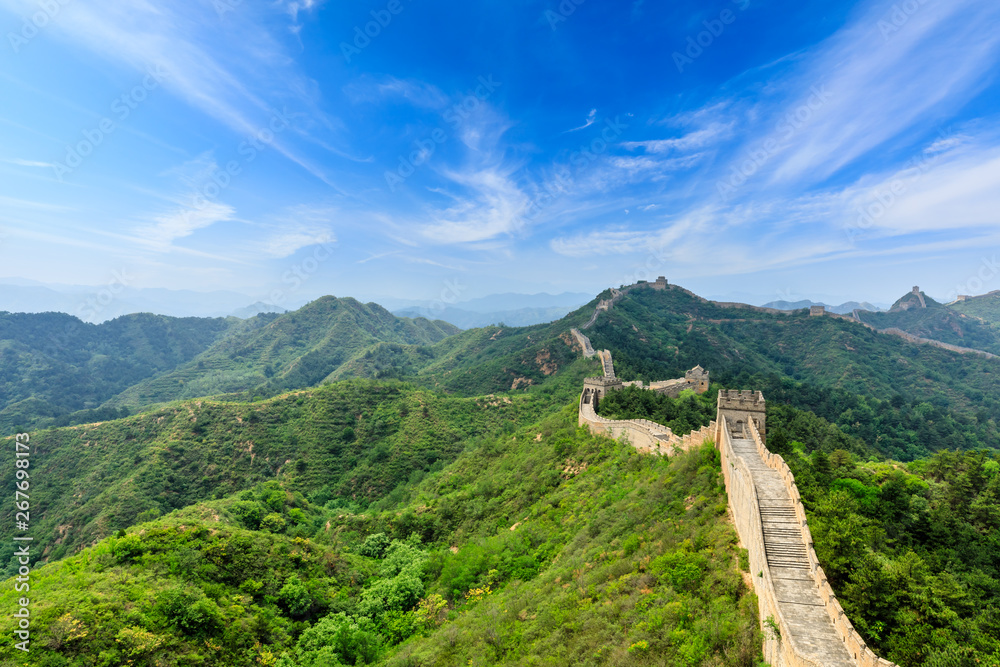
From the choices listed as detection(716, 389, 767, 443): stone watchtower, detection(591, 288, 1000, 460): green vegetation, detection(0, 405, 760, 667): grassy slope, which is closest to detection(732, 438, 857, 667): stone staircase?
detection(0, 405, 760, 667): grassy slope

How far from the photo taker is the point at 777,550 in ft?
41.4

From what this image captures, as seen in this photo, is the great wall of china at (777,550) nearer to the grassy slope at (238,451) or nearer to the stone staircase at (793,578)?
the stone staircase at (793,578)

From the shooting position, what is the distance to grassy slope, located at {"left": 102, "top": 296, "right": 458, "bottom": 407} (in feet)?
441

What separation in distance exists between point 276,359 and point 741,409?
578 ft

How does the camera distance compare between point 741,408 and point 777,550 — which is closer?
point 777,550

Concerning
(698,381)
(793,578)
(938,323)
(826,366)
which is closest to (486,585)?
(793,578)

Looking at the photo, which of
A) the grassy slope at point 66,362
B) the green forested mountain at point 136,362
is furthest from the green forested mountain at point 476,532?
the grassy slope at point 66,362

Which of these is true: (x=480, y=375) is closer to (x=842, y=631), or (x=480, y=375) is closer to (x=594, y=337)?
(x=594, y=337)

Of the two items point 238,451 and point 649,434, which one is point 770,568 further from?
point 238,451

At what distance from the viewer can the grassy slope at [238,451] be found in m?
51.9

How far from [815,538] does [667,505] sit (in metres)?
7.23

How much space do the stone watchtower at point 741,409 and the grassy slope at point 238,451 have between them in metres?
38.6

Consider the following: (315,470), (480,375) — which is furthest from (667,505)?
(480,375)

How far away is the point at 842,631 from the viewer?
9828 mm
